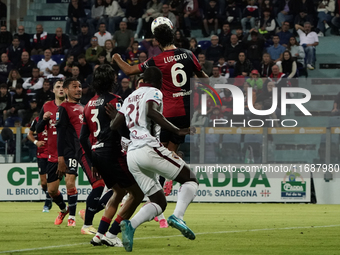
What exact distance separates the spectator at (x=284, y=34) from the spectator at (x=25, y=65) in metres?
8.81

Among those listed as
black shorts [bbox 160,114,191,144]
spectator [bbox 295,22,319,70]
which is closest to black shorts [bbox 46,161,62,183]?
black shorts [bbox 160,114,191,144]

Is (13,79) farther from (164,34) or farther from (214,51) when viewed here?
(164,34)

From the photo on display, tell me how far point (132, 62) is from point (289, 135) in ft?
20.9

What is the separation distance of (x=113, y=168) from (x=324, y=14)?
1792 centimetres

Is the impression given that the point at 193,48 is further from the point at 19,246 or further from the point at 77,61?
the point at 19,246

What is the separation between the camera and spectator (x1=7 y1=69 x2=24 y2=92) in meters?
22.1

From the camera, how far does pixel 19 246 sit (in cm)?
719

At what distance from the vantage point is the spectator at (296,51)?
69.6 feet

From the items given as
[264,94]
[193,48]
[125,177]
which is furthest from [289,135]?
[125,177]

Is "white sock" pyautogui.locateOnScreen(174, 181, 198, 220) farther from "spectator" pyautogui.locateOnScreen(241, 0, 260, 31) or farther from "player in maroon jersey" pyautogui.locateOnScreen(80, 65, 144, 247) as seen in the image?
"spectator" pyautogui.locateOnScreen(241, 0, 260, 31)

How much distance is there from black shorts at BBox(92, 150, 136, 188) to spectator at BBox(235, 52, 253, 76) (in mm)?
13539

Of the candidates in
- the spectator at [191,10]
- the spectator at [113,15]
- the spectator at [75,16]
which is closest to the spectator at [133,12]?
the spectator at [113,15]

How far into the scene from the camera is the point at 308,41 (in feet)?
72.7

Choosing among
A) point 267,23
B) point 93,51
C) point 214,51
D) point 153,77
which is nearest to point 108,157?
point 153,77
